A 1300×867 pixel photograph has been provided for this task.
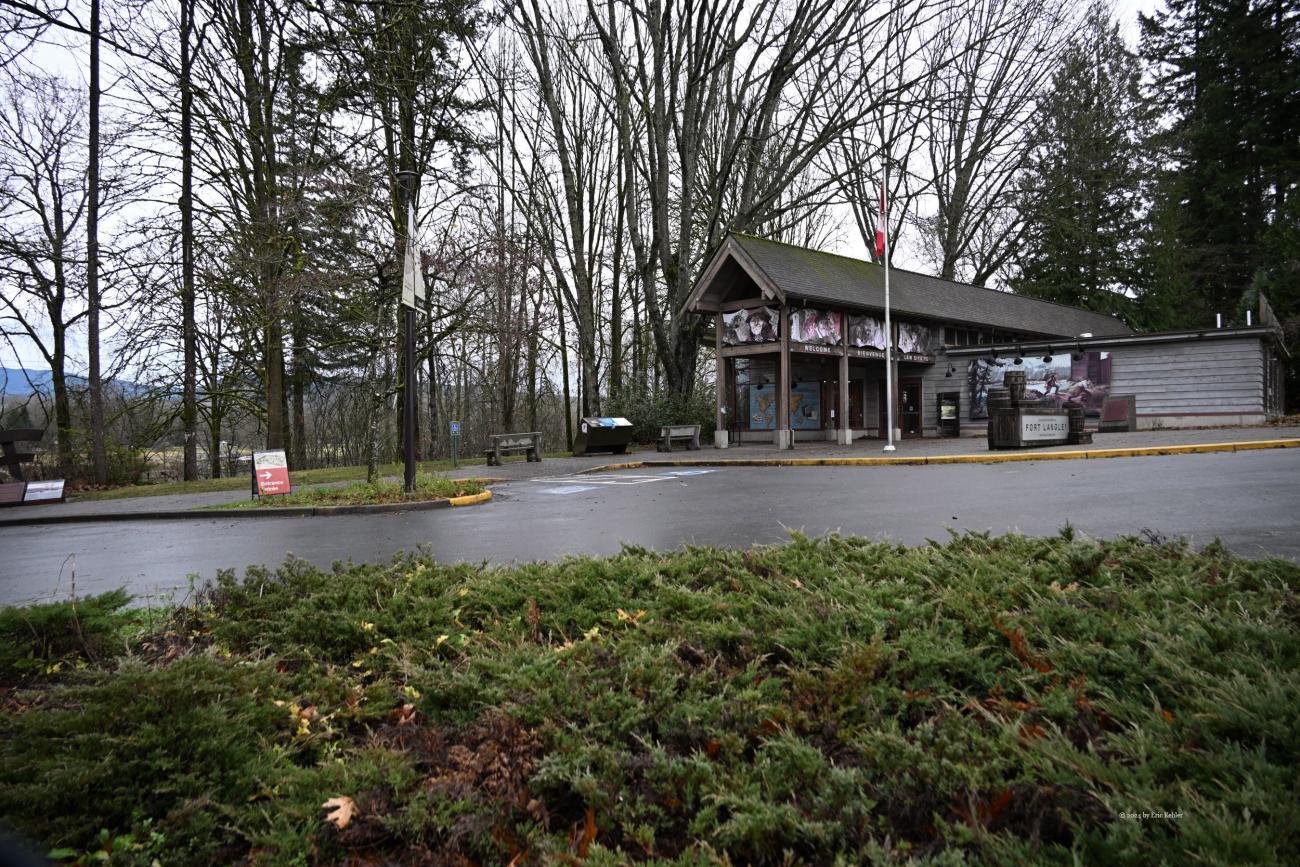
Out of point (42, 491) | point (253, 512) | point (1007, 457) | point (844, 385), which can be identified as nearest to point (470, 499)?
point (253, 512)

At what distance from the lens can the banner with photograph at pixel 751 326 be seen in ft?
77.0

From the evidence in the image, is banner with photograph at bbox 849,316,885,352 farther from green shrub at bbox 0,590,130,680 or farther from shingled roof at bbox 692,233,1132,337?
green shrub at bbox 0,590,130,680

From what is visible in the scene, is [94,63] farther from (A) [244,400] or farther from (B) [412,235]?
(B) [412,235]

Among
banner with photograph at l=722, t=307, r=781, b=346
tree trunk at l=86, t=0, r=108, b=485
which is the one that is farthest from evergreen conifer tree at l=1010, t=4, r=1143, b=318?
tree trunk at l=86, t=0, r=108, b=485

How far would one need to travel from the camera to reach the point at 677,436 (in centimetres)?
2367

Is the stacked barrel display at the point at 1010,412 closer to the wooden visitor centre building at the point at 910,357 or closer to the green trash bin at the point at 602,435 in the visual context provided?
the wooden visitor centre building at the point at 910,357

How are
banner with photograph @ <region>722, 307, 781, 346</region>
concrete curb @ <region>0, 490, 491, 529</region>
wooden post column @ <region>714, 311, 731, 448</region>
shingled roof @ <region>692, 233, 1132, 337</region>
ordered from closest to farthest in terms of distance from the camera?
concrete curb @ <region>0, 490, 491, 529</region>, shingled roof @ <region>692, 233, 1132, 337</region>, banner with photograph @ <region>722, 307, 781, 346</region>, wooden post column @ <region>714, 311, 731, 448</region>

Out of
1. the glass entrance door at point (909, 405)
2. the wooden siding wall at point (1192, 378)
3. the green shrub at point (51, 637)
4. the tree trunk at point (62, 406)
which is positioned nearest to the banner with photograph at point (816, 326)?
the glass entrance door at point (909, 405)

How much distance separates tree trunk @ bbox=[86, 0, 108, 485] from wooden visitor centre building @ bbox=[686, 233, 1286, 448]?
16379 millimetres

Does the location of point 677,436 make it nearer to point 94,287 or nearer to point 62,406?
point 94,287

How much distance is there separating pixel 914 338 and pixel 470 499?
825 inches

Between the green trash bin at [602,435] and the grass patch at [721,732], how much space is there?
17.9m

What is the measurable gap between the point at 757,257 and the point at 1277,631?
70.5ft

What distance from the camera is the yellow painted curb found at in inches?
461
